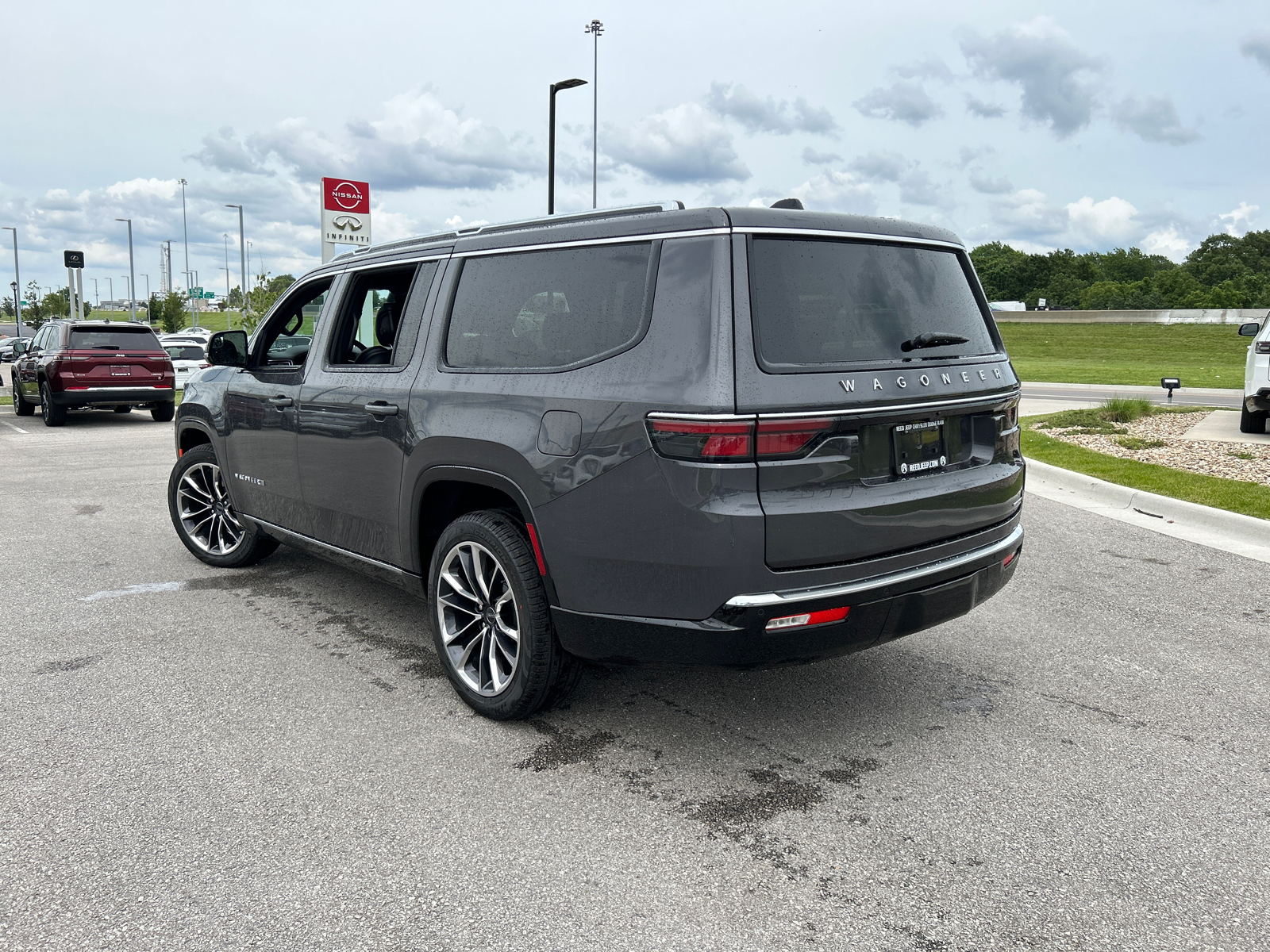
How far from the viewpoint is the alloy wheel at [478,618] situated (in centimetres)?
388

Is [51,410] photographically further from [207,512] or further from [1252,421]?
[1252,421]

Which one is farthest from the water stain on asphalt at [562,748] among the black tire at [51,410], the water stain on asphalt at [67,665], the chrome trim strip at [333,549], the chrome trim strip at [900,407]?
the black tire at [51,410]

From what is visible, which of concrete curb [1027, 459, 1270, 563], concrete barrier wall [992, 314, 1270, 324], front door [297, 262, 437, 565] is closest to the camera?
front door [297, 262, 437, 565]

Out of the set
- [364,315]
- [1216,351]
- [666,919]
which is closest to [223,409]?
[364,315]

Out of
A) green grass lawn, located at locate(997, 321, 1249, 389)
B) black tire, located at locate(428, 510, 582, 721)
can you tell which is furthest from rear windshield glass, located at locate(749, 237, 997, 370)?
green grass lawn, located at locate(997, 321, 1249, 389)

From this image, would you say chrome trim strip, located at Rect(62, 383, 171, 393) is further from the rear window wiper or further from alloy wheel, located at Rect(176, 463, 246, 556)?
the rear window wiper

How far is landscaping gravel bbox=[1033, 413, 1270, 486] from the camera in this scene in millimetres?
9773

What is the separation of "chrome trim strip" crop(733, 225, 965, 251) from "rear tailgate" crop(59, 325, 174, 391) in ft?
50.9

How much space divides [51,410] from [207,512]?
1197 cm

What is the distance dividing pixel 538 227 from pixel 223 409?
283 cm

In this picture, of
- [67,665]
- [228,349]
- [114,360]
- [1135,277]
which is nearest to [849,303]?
[228,349]

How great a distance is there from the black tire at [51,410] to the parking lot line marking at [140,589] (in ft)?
39.5

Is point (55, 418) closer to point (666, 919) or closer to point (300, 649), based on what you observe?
point (300, 649)

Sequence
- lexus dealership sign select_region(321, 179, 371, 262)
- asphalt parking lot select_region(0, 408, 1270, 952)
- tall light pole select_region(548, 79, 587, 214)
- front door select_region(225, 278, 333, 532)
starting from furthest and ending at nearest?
tall light pole select_region(548, 79, 587, 214), lexus dealership sign select_region(321, 179, 371, 262), front door select_region(225, 278, 333, 532), asphalt parking lot select_region(0, 408, 1270, 952)
